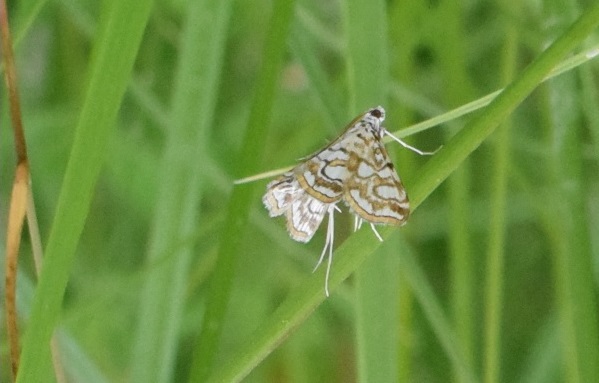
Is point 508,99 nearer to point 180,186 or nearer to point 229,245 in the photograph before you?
point 229,245

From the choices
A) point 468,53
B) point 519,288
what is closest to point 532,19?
point 468,53

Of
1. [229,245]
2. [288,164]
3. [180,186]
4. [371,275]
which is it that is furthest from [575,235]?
[288,164]

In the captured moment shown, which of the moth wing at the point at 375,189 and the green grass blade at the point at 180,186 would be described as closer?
the moth wing at the point at 375,189

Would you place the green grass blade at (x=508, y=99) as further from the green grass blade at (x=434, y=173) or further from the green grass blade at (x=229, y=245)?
the green grass blade at (x=229, y=245)

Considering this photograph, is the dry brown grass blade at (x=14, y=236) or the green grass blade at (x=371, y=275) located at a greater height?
the green grass blade at (x=371, y=275)

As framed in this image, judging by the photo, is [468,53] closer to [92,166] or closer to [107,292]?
[107,292]

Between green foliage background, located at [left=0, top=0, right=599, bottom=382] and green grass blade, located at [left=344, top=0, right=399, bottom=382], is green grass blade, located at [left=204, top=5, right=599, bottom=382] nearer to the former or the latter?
green foliage background, located at [left=0, top=0, right=599, bottom=382]

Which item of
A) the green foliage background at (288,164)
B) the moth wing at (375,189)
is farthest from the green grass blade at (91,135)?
the moth wing at (375,189)
